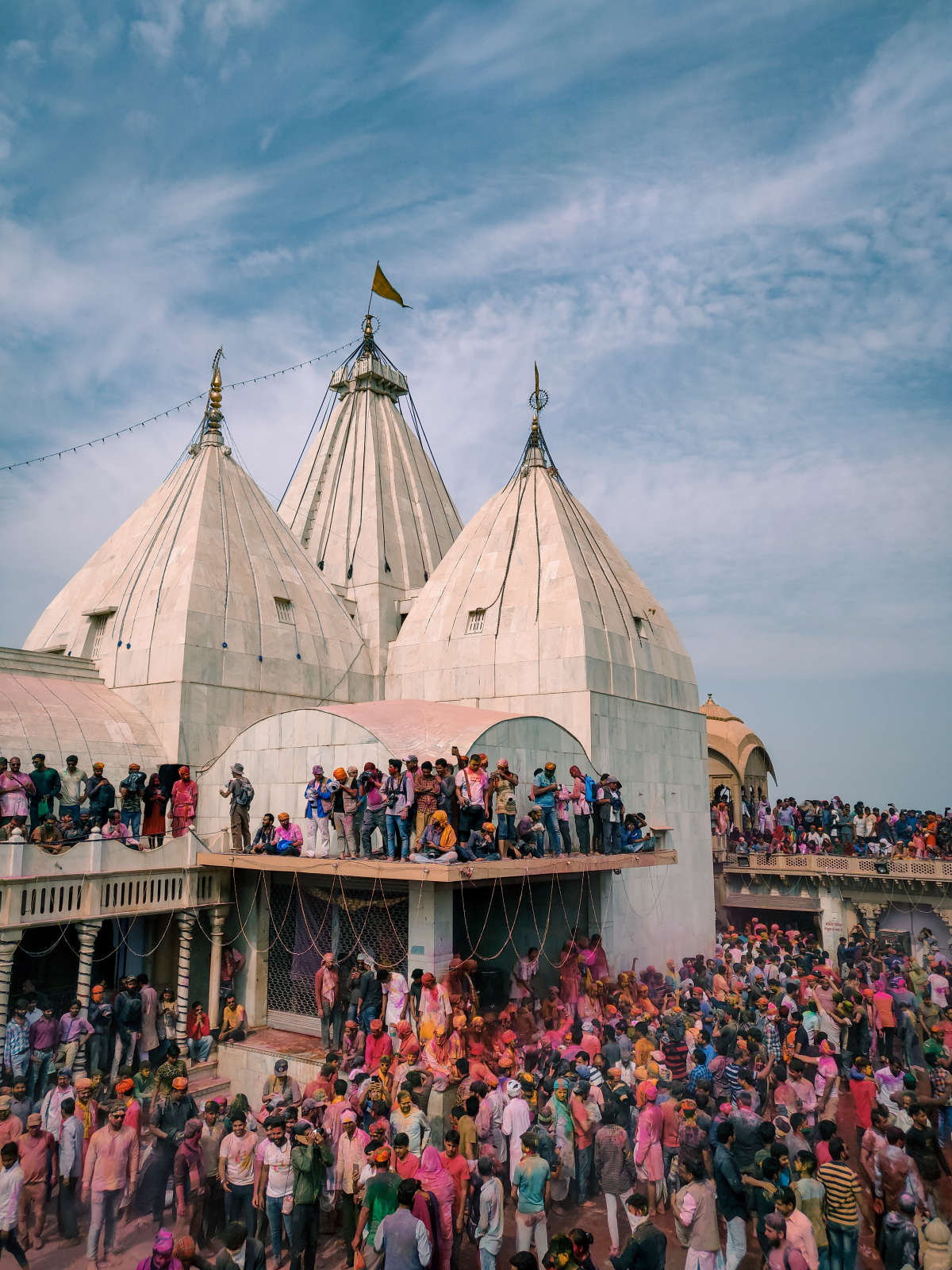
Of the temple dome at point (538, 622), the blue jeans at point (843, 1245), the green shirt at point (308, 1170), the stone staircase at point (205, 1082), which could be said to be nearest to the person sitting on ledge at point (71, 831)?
the stone staircase at point (205, 1082)

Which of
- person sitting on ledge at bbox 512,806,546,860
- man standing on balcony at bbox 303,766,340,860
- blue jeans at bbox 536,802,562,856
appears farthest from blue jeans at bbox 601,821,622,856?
man standing on balcony at bbox 303,766,340,860

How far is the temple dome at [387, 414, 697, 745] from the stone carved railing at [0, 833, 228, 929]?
852 cm

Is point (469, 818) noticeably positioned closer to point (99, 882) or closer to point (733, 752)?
point (99, 882)

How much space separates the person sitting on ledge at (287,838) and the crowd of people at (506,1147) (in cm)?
313

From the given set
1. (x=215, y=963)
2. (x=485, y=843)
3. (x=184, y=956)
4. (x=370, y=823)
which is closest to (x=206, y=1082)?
(x=215, y=963)

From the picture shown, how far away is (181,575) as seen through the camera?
68.5ft

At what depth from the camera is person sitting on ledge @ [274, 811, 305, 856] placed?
1561cm

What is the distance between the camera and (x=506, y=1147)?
32.2 feet

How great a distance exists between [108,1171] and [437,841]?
5855 millimetres

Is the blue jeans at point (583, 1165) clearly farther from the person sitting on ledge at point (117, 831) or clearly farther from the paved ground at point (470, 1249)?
the person sitting on ledge at point (117, 831)

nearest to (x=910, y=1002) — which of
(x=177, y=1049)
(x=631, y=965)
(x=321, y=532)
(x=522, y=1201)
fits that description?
(x=631, y=965)

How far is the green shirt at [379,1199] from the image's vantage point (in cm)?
762

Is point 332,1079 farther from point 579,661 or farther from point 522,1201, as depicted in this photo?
point 579,661

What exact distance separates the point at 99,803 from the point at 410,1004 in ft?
21.4
